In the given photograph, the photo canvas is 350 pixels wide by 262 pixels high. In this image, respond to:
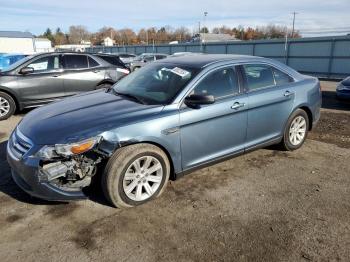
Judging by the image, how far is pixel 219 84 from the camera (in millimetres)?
4188

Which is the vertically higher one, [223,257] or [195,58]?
[195,58]

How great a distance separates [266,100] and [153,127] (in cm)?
187

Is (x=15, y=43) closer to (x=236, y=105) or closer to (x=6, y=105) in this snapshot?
(x=6, y=105)

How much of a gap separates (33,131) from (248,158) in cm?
312

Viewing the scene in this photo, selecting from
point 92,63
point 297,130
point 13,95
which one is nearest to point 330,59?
point 92,63

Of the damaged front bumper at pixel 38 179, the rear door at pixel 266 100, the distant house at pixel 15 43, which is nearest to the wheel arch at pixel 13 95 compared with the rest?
the damaged front bumper at pixel 38 179

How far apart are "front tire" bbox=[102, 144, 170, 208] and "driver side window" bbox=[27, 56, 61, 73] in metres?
5.77

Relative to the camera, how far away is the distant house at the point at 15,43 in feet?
167

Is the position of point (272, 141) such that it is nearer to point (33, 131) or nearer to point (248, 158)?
point (248, 158)

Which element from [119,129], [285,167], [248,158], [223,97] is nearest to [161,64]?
[223,97]

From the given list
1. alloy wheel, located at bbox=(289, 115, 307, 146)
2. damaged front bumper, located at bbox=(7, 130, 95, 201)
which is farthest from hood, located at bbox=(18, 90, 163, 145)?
alloy wheel, located at bbox=(289, 115, 307, 146)

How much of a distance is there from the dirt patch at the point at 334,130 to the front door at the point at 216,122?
2.51 meters

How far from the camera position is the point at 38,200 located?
3.76 metres

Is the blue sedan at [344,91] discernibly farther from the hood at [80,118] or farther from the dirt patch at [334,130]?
the hood at [80,118]
